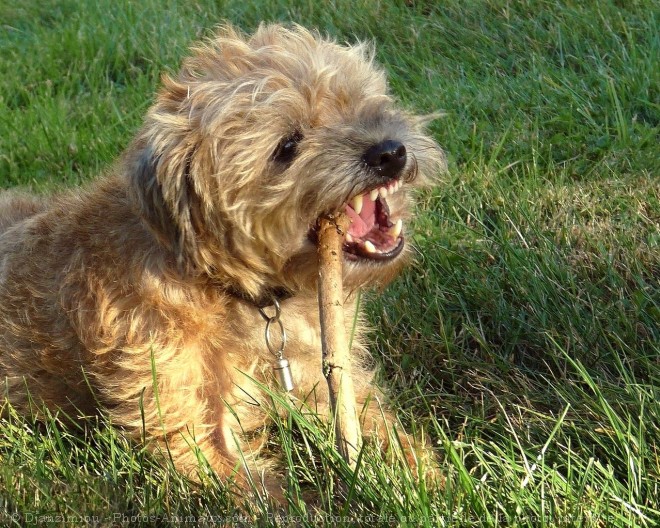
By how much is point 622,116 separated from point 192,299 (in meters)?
2.46

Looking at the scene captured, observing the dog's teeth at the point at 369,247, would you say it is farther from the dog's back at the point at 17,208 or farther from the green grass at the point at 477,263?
the dog's back at the point at 17,208

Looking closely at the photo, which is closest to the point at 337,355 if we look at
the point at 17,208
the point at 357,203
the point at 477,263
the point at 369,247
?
the point at 369,247

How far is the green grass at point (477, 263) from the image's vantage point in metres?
2.66

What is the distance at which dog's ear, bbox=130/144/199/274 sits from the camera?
9.43ft

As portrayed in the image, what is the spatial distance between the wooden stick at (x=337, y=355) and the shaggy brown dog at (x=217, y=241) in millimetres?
143

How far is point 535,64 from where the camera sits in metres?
5.05

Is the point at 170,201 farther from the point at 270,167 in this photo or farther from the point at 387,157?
the point at 387,157

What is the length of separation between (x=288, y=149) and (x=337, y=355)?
2.15ft

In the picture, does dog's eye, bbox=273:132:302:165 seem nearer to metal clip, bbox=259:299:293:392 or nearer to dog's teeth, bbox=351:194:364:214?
dog's teeth, bbox=351:194:364:214

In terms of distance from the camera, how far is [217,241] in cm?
294

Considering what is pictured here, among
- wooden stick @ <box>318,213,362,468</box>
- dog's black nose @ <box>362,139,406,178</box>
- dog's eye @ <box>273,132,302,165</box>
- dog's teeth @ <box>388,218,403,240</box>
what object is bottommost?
wooden stick @ <box>318,213,362,468</box>

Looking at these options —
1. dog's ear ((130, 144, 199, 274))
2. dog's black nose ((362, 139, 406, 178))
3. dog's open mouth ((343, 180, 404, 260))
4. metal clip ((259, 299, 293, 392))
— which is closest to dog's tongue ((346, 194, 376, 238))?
dog's open mouth ((343, 180, 404, 260))

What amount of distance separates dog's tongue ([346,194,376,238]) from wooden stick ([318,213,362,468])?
0.57 feet

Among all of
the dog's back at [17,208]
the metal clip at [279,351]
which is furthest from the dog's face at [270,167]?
the dog's back at [17,208]
